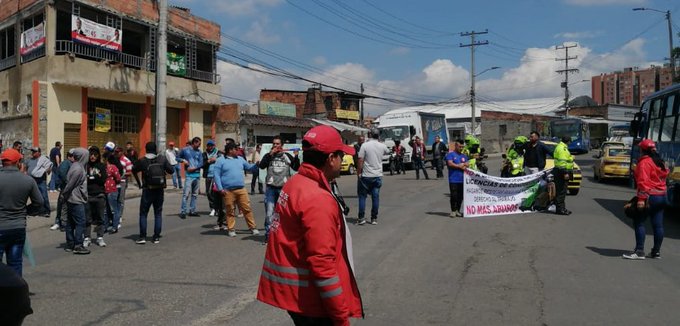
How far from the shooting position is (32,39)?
20.7 metres

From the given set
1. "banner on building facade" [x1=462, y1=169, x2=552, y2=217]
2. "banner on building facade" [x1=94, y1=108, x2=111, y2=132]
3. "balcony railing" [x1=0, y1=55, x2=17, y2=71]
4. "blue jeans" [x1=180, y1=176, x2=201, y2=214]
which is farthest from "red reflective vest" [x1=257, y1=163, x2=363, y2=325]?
"balcony railing" [x1=0, y1=55, x2=17, y2=71]

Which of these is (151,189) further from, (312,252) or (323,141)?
(312,252)

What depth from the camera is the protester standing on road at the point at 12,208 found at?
5562mm

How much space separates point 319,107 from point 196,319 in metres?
43.1

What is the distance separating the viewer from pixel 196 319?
4.92 meters

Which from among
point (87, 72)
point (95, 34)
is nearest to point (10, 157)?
point (87, 72)

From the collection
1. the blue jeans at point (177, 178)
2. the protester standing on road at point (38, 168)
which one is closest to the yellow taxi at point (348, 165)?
the blue jeans at point (177, 178)

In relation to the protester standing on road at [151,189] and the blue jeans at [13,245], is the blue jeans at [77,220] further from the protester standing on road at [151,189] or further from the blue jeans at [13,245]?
the blue jeans at [13,245]

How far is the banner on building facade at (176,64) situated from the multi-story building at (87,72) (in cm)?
5

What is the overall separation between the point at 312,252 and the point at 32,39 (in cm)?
2232

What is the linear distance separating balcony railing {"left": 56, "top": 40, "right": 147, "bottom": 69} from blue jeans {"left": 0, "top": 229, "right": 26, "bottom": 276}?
16762mm

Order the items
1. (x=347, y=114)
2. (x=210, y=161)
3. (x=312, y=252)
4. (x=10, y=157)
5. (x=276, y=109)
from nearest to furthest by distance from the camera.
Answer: (x=312, y=252) < (x=10, y=157) < (x=210, y=161) < (x=276, y=109) < (x=347, y=114)

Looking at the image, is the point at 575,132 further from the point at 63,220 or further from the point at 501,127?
the point at 63,220

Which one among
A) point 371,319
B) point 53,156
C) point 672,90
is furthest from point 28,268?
Answer: point 672,90
